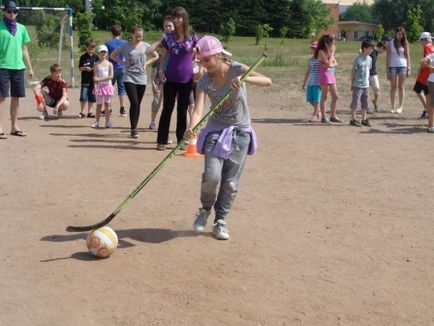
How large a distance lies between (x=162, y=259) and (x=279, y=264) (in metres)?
0.89

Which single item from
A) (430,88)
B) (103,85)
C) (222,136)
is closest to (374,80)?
(430,88)

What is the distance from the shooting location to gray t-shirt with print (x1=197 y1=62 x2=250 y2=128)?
534 cm

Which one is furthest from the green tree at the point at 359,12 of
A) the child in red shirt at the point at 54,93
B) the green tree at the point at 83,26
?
the child in red shirt at the point at 54,93

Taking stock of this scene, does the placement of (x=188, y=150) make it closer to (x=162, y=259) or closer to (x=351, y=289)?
(x=162, y=259)

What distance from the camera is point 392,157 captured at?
A: 905cm

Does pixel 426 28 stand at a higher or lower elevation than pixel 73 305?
higher

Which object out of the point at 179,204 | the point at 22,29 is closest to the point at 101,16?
the point at 22,29

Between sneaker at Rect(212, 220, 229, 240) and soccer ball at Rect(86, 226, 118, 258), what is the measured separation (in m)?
0.91

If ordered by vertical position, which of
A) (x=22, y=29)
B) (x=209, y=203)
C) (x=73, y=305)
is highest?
(x=22, y=29)

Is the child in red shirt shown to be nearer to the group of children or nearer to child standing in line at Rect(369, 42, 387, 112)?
the group of children

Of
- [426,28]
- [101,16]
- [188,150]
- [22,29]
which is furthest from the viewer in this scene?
[426,28]

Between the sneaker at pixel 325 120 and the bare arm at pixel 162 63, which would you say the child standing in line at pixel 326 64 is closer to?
the sneaker at pixel 325 120

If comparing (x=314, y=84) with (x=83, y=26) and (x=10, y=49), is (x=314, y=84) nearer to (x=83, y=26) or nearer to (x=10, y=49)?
(x=10, y=49)

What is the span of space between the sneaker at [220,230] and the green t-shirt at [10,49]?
18.8 feet
